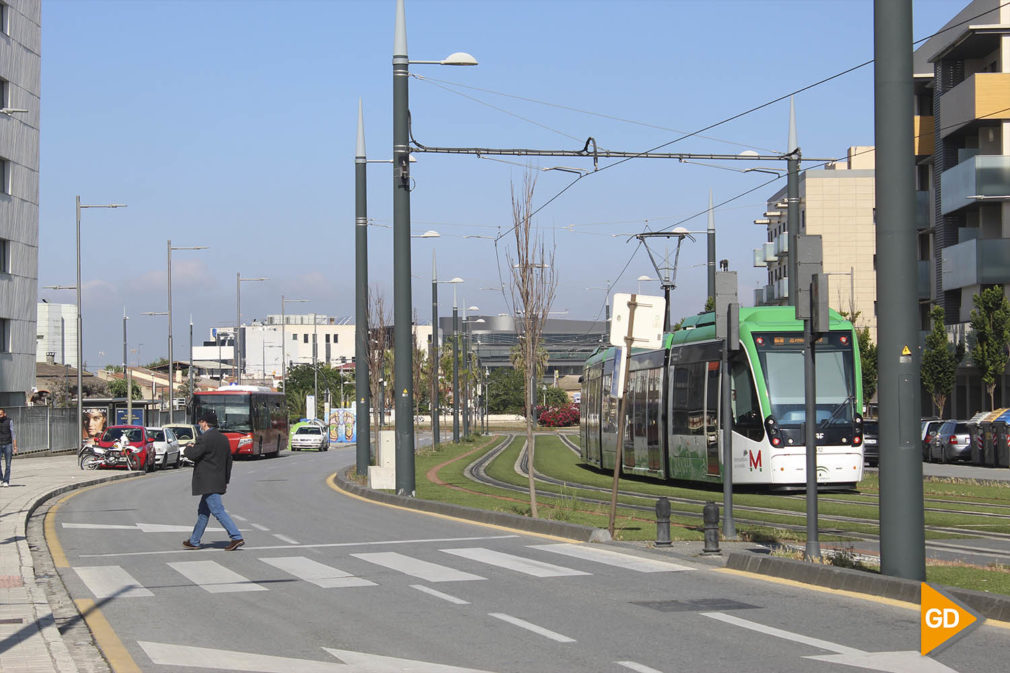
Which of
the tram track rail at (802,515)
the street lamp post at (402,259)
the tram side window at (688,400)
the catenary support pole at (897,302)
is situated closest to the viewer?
the catenary support pole at (897,302)

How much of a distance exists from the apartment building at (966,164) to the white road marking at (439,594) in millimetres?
48159

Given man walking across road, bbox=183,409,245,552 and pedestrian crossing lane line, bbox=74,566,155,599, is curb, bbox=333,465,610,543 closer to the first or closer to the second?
man walking across road, bbox=183,409,245,552

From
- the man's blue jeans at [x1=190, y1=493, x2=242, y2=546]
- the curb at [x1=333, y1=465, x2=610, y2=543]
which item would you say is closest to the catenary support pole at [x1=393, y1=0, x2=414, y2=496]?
the curb at [x1=333, y1=465, x2=610, y2=543]

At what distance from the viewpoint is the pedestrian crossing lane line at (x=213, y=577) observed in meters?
12.8

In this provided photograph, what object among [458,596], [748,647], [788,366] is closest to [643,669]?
[748,647]

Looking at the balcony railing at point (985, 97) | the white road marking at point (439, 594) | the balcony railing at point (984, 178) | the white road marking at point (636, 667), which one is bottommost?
the white road marking at point (439, 594)

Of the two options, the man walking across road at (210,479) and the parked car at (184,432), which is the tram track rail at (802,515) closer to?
the man walking across road at (210,479)

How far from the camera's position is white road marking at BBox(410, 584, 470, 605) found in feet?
38.0

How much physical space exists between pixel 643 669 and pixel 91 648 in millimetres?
4000

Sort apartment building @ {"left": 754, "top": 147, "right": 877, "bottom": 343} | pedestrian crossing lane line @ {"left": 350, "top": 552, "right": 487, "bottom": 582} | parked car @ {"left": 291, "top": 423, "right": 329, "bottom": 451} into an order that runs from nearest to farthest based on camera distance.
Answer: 1. pedestrian crossing lane line @ {"left": 350, "top": 552, "right": 487, "bottom": 582}
2. parked car @ {"left": 291, "top": 423, "right": 329, "bottom": 451}
3. apartment building @ {"left": 754, "top": 147, "right": 877, "bottom": 343}

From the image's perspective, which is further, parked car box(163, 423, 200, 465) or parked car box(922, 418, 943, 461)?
parked car box(163, 423, 200, 465)

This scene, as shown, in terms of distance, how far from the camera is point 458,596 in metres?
11.9

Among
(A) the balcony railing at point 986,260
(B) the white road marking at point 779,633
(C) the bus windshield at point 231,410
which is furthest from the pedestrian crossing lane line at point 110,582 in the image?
(A) the balcony railing at point 986,260

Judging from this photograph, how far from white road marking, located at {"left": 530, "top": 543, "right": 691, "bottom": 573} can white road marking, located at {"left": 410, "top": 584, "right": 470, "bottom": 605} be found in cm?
242
